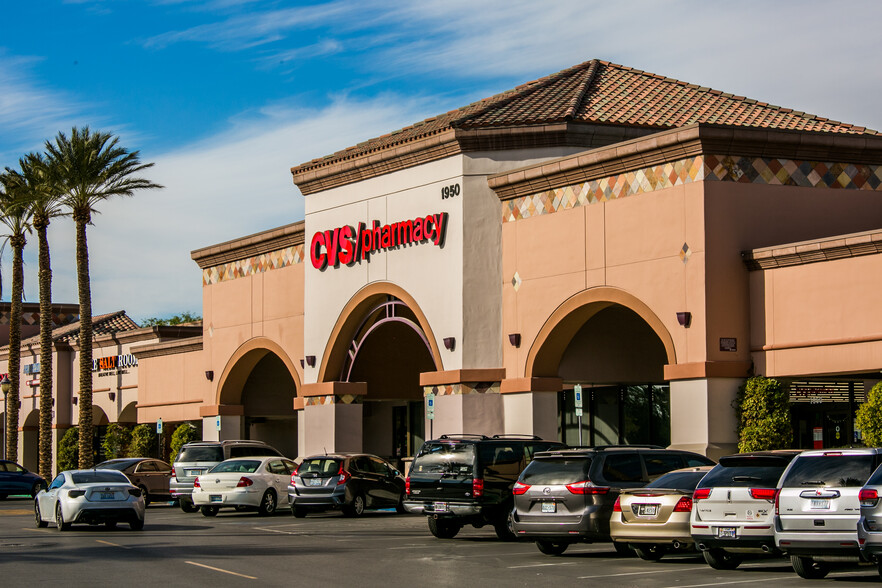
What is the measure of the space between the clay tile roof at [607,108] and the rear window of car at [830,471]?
1602 centimetres

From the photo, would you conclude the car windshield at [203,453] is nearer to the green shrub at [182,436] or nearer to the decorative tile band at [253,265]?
the decorative tile band at [253,265]

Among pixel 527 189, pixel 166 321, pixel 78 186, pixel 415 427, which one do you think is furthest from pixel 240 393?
pixel 166 321

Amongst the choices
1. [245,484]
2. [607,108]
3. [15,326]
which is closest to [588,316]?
[607,108]

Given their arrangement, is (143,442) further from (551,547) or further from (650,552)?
(650,552)

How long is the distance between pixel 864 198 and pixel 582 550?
12796 millimetres

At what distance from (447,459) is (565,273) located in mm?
8945

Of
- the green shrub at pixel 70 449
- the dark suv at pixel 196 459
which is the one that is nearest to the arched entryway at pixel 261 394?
the dark suv at pixel 196 459

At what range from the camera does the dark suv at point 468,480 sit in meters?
23.1

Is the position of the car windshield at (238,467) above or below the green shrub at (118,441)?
above

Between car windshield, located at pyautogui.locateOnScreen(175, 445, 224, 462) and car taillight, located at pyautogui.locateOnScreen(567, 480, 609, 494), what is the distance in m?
16.6

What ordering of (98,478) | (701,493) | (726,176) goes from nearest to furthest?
(701,493), (98,478), (726,176)

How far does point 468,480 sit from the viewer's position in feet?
75.9

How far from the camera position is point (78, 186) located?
49.8 meters

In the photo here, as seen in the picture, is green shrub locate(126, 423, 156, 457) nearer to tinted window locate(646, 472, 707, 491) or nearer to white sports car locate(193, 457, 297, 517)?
white sports car locate(193, 457, 297, 517)
